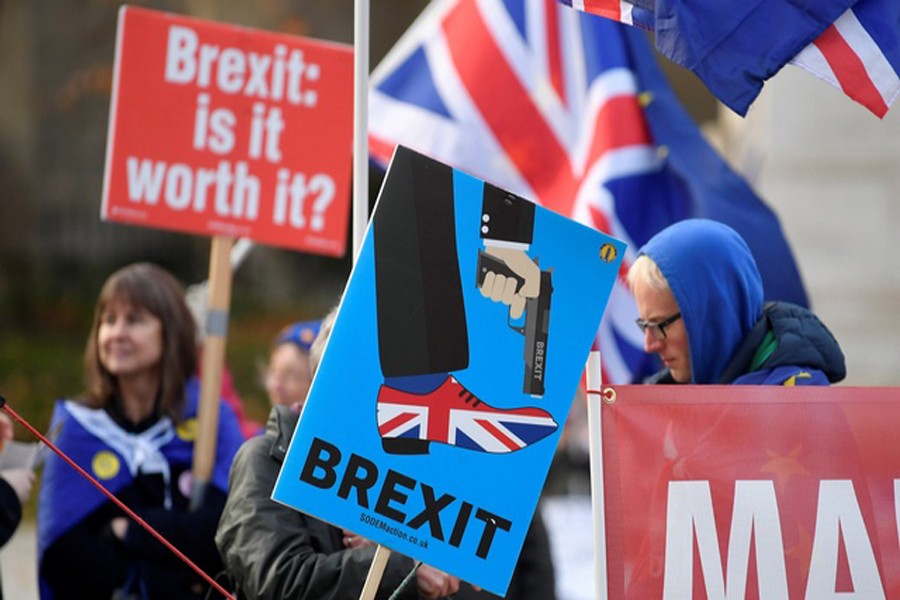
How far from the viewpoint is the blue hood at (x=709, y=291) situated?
3.97 metres

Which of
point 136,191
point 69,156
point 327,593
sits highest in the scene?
point 69,156

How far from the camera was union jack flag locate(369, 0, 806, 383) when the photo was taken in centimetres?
622

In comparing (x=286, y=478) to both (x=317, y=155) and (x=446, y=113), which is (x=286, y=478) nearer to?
(x=317, y=155)

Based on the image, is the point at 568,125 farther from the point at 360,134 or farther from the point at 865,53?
the point at 360,134

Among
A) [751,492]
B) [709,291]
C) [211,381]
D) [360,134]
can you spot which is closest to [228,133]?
[211,381]

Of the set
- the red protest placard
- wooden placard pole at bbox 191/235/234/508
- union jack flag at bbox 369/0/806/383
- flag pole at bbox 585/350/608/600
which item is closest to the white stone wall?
union jack flag at bbox 369/0/806/383

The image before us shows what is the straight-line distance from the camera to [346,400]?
322cm

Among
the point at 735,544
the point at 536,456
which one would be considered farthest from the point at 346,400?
the point at 735,544

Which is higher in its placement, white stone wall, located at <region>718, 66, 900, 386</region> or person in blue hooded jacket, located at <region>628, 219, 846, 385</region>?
white stone wall, located at <region>718, 66, 900, 386</region>

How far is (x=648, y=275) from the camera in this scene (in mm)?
4062

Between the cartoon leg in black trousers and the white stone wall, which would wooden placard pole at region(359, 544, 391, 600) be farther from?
the white stone wall

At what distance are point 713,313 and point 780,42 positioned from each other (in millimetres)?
708

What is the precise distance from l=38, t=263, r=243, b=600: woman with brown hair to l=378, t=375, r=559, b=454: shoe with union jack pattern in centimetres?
172

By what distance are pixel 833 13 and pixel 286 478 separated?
1869mm
